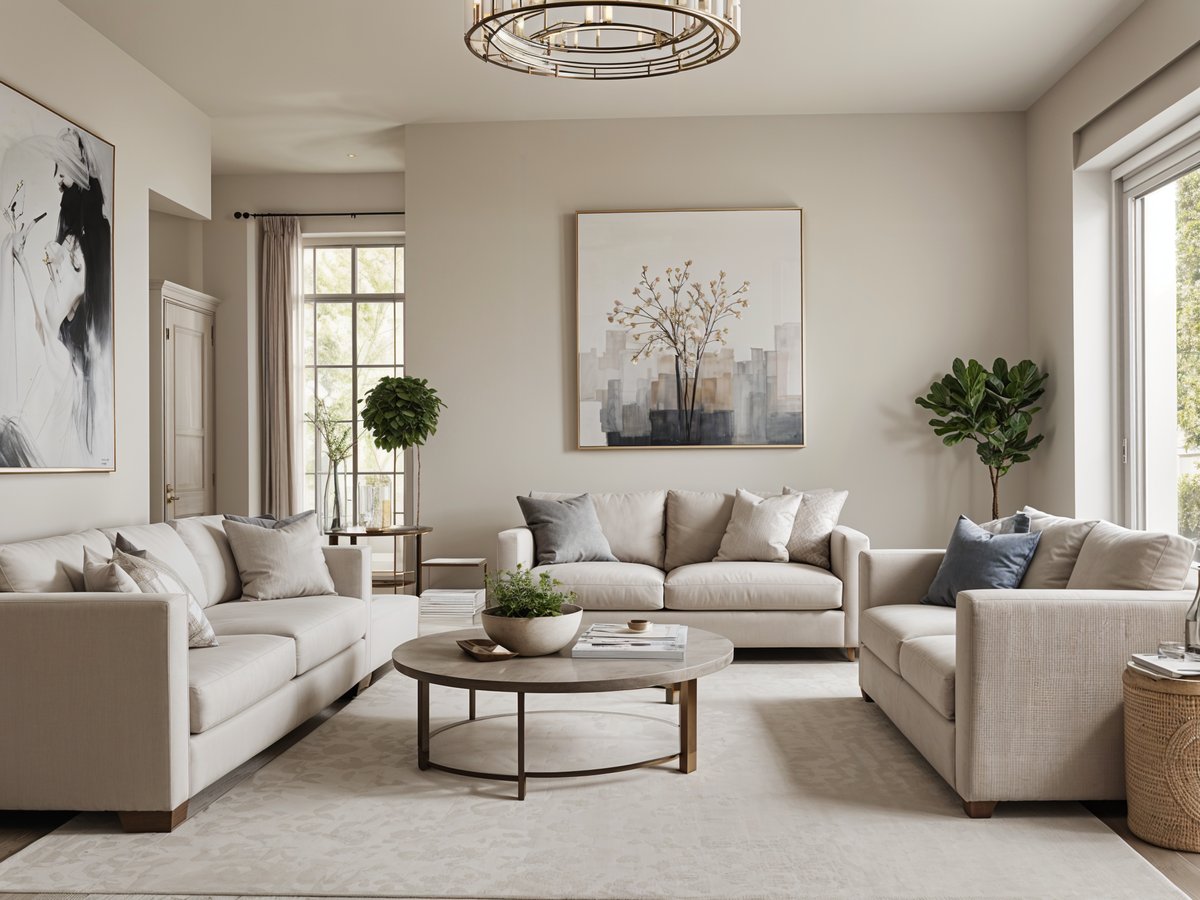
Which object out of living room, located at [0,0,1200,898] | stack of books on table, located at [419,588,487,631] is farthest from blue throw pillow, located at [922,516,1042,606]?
stack of books on table, located at [419,588,487,631]

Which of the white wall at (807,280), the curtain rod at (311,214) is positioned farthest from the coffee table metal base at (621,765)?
the curtain rod at (311,214)

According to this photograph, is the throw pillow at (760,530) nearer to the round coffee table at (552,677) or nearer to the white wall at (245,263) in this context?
the round coffee table at (552,677)

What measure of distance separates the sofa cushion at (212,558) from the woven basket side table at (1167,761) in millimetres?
3500

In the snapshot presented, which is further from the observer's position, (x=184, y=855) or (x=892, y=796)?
(x=892, y=796)

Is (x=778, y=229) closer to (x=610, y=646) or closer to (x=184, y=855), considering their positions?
(x=610, y=646)

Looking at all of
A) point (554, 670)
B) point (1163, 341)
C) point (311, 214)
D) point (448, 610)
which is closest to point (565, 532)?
point (448, 610)

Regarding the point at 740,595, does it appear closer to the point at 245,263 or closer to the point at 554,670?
the point at 554,670

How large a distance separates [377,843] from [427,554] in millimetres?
3982

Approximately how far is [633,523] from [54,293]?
3.26 m

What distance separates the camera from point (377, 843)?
9.12 ft

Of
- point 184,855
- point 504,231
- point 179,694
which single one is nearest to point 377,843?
point 184,855

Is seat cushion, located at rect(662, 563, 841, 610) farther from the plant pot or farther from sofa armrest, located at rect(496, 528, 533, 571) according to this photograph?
the plant pot

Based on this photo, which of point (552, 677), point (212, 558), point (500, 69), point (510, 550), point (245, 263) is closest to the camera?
point (552, 677)

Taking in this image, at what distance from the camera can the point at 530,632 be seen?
346cm
